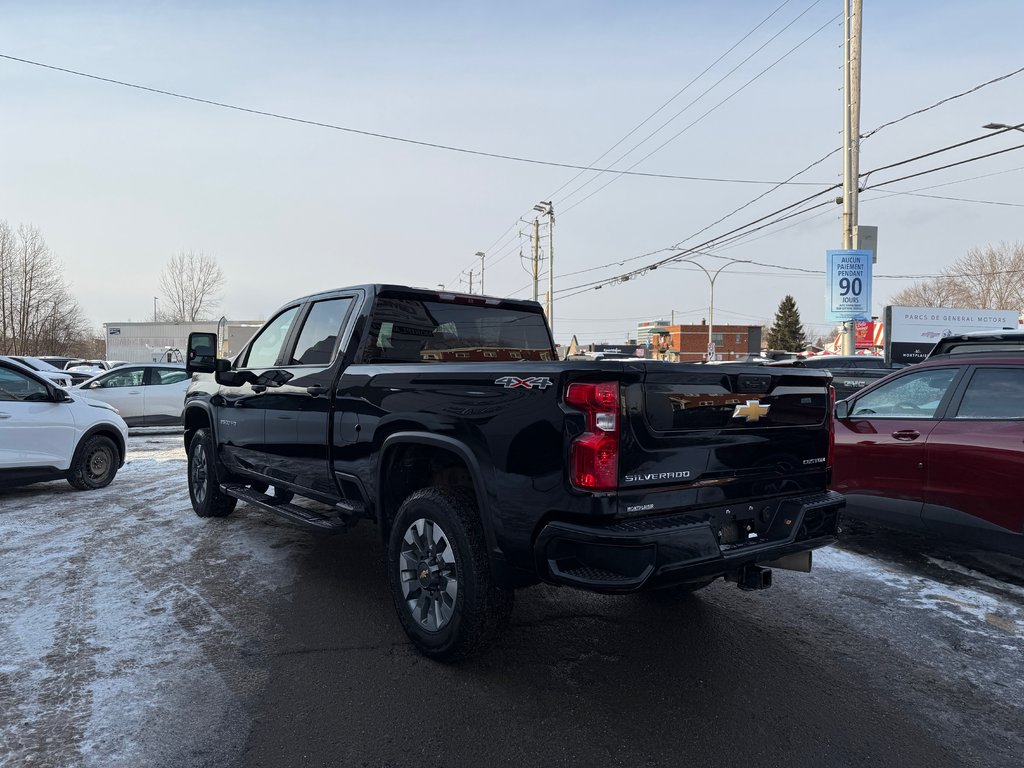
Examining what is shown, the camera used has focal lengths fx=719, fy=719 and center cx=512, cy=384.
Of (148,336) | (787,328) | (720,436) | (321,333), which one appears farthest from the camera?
(787,328)

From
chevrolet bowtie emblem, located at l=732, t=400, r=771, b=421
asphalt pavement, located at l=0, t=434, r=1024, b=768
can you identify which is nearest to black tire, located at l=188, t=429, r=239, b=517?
asphalt pavement, located at l=0, t=434, r=1024, b=768

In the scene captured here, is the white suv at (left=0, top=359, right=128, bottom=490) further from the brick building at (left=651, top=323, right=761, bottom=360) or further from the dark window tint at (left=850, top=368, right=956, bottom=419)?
the brick building at (left=651, top=323, right=761, bottom=360)

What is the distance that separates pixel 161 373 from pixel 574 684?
604 inches

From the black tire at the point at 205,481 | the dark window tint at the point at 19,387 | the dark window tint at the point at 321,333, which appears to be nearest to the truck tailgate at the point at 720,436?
the dark window tint at the point at 321,333

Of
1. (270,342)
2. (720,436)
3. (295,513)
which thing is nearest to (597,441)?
(720,436)

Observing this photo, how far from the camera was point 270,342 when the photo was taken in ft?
19.7

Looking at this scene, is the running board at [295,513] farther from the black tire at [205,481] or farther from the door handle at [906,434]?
the door handle at [906,434]

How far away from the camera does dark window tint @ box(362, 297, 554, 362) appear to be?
4.80 metres

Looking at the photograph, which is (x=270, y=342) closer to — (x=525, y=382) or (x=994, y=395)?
(x=525, y=382)

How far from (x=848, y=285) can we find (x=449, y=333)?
1532 centimetres

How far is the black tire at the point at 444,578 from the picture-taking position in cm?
346

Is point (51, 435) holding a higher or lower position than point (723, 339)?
lower

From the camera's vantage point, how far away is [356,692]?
338 centimetres

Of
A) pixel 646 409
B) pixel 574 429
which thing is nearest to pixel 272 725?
pixel 574 429
